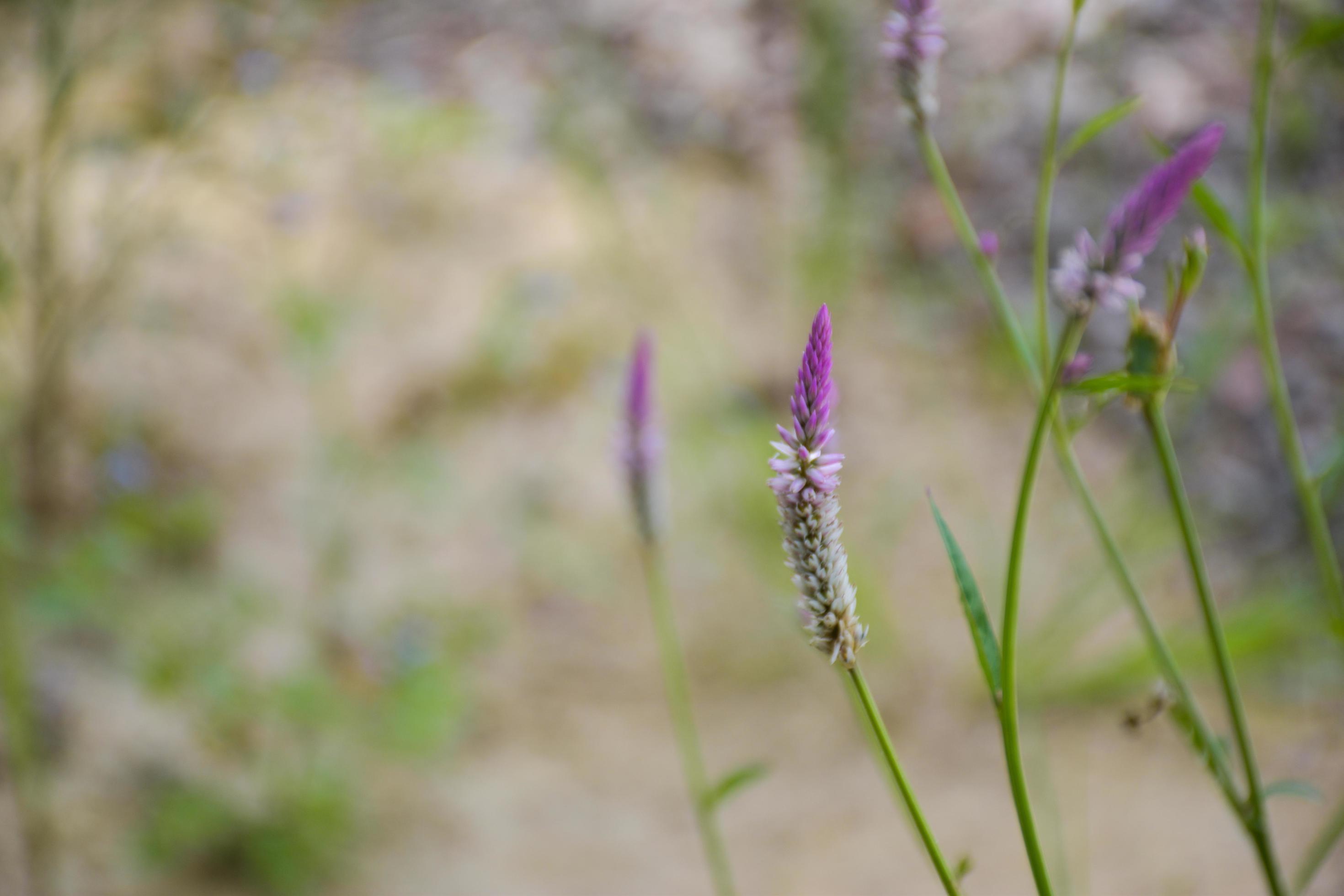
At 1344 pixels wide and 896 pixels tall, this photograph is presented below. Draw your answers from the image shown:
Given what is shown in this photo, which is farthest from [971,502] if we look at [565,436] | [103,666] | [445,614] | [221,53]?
[221,53]

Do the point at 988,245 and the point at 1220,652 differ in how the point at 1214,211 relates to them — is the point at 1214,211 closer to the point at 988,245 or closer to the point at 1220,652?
the point at 988,245

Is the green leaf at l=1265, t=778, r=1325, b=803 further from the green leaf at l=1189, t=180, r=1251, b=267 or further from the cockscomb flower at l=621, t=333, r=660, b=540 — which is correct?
the cockscomb flower at l=621, t=333, r=660, b=540

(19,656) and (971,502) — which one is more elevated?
(971,502)

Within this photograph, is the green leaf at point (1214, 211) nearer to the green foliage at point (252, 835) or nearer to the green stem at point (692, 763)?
the green stem at point (692, 763)

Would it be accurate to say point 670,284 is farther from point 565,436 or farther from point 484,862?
point 484,862

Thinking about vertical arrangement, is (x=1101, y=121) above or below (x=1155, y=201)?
above

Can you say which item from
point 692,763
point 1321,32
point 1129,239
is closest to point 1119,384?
point 1129,239

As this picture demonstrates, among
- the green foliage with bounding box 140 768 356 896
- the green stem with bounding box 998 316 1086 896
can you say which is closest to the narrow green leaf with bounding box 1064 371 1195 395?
the green stem with bounding box 998 316 1086 896
